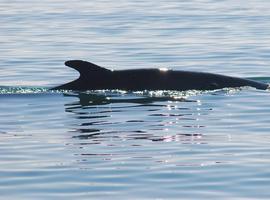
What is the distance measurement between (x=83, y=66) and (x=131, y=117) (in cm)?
230

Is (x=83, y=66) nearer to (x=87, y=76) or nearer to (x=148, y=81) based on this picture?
(x=87, y=76)

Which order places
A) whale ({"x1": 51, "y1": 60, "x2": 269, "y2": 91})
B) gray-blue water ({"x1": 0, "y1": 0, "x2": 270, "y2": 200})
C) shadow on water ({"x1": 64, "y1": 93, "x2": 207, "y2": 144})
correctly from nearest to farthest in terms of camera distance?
gray-blue water ({"x1": 0, "y1": 0, "x2": 270, "y2": 200})
shadow on water ({"x1": 64, "y1": 93, "x2": 207, "y2": 144})
whale ({"x1": 51, "y1": 60, "x2": 269, "y2": 91})

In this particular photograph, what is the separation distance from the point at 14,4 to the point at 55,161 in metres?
29.4

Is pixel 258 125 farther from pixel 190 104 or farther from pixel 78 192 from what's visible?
→ pixel 78 192

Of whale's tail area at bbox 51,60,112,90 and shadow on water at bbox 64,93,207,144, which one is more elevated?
whale's tail area at bbox 51,60,112,90

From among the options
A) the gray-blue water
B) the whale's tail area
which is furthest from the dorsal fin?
the gray-blue water

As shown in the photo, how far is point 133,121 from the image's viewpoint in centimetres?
1570

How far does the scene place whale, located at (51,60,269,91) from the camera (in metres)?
18.7

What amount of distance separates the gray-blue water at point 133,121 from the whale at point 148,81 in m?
0.23

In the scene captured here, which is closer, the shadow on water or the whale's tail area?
the shadow on water

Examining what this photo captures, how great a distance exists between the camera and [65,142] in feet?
46.0

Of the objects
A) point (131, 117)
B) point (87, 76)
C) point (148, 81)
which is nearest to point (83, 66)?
point (87, 76)

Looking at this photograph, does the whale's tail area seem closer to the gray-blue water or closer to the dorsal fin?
the dorsal fin

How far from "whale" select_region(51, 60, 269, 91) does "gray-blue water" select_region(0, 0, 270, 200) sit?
0.23m
